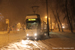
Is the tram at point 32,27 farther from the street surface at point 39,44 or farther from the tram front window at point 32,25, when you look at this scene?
the street surface at point 39,44

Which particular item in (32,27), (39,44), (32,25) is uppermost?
(32,25)

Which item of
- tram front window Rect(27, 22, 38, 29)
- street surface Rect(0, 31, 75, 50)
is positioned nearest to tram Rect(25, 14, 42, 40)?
tram front window Rect(27, 22, 38, 29)

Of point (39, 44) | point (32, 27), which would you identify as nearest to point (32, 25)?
point (32, 27)

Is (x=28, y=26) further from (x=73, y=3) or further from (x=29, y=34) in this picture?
(x=73, y=3)

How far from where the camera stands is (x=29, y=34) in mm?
15109

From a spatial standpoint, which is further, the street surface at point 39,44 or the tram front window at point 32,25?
the tram front window at point 32,25

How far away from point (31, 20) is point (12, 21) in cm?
4372

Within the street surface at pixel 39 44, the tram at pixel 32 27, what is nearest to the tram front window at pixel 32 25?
the tram at pixel 32 27

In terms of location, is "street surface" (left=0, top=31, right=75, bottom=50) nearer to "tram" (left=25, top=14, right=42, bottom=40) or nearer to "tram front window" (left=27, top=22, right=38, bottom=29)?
"tram" (left=25, top=14, right=42, bottom=40)

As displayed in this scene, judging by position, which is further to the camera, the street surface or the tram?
the tram

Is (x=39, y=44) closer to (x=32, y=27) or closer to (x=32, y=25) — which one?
(x=32, y=27)

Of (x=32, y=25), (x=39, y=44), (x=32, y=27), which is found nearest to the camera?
(x=39, y=44)

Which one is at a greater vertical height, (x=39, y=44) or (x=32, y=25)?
(x=32, y=25)

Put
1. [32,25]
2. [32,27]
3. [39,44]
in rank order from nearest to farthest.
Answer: [39,44]
[32,27]
[32,25]
